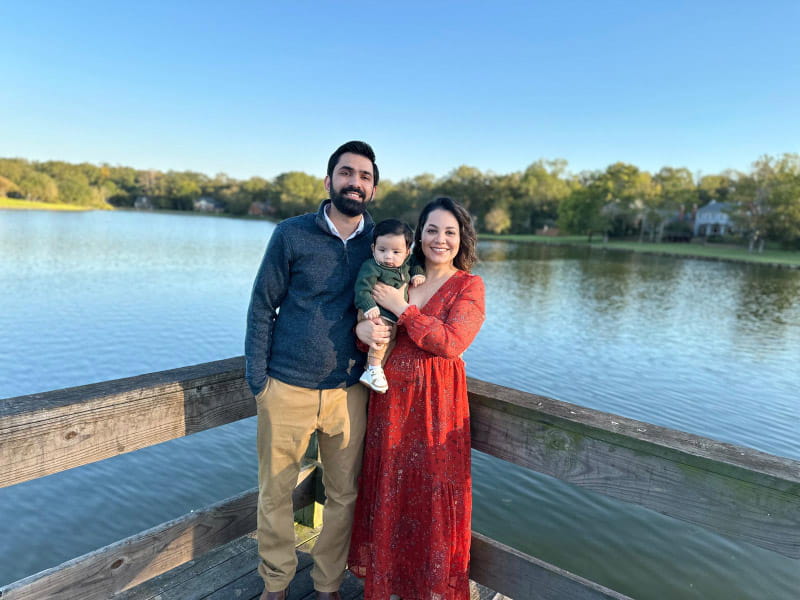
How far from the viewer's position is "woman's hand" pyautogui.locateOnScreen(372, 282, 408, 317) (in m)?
2.31

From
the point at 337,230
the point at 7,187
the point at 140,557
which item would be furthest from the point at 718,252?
the point at 7,187

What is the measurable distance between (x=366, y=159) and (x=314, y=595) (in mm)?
2109

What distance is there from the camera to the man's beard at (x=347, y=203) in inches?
→ 94.1

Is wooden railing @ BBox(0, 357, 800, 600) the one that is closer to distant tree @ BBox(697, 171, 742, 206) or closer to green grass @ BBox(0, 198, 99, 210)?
distant tree @ BBox(697, 171, 742, 206)

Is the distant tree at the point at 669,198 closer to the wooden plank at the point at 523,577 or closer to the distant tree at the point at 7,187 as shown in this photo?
the wooden plank at the point at 523,577

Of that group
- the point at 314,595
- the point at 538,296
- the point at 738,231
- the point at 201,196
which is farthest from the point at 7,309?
the point at 201,196

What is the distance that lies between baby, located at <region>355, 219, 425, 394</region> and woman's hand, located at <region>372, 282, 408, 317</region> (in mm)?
27

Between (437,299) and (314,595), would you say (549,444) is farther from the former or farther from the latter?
(314,595)

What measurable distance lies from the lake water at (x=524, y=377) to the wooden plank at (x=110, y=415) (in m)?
4.62

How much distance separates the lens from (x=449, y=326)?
89.3 inches

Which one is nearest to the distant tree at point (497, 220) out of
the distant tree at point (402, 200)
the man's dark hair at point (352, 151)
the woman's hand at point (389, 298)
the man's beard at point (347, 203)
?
the distant tree at point (402, 200)

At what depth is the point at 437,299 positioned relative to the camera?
2459 mm

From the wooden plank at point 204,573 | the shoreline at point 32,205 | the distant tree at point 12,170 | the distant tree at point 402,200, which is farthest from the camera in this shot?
the distant tree at point 12,170

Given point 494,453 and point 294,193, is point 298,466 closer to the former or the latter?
point 494,453
